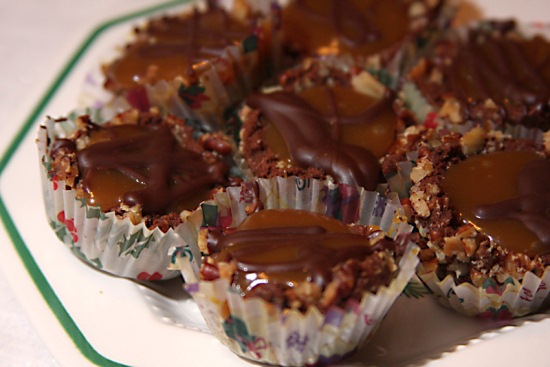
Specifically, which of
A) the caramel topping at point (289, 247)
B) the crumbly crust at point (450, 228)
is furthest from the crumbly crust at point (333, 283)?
the crumbly crust at point (450, 228)

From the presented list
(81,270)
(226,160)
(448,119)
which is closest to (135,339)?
(81,270)

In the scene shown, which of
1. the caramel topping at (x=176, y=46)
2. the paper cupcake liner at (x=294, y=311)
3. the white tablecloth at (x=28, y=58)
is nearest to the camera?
the paper cupcake liner at (x=294, y=311)

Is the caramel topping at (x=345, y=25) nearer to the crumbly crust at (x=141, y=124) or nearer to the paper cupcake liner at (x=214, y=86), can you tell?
the paper cupcake liner at (x=214, y=86)

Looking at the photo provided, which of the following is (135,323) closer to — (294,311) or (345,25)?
(294,311)

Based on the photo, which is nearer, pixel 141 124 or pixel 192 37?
pixel 141 124

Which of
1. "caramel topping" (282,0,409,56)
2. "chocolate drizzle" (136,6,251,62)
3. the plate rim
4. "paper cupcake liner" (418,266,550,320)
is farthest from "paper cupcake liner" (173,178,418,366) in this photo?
"caramel topping" (282,0,409,56)

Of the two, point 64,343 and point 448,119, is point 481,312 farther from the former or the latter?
point 64,343

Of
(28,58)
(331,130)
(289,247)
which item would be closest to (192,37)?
(331,130)
